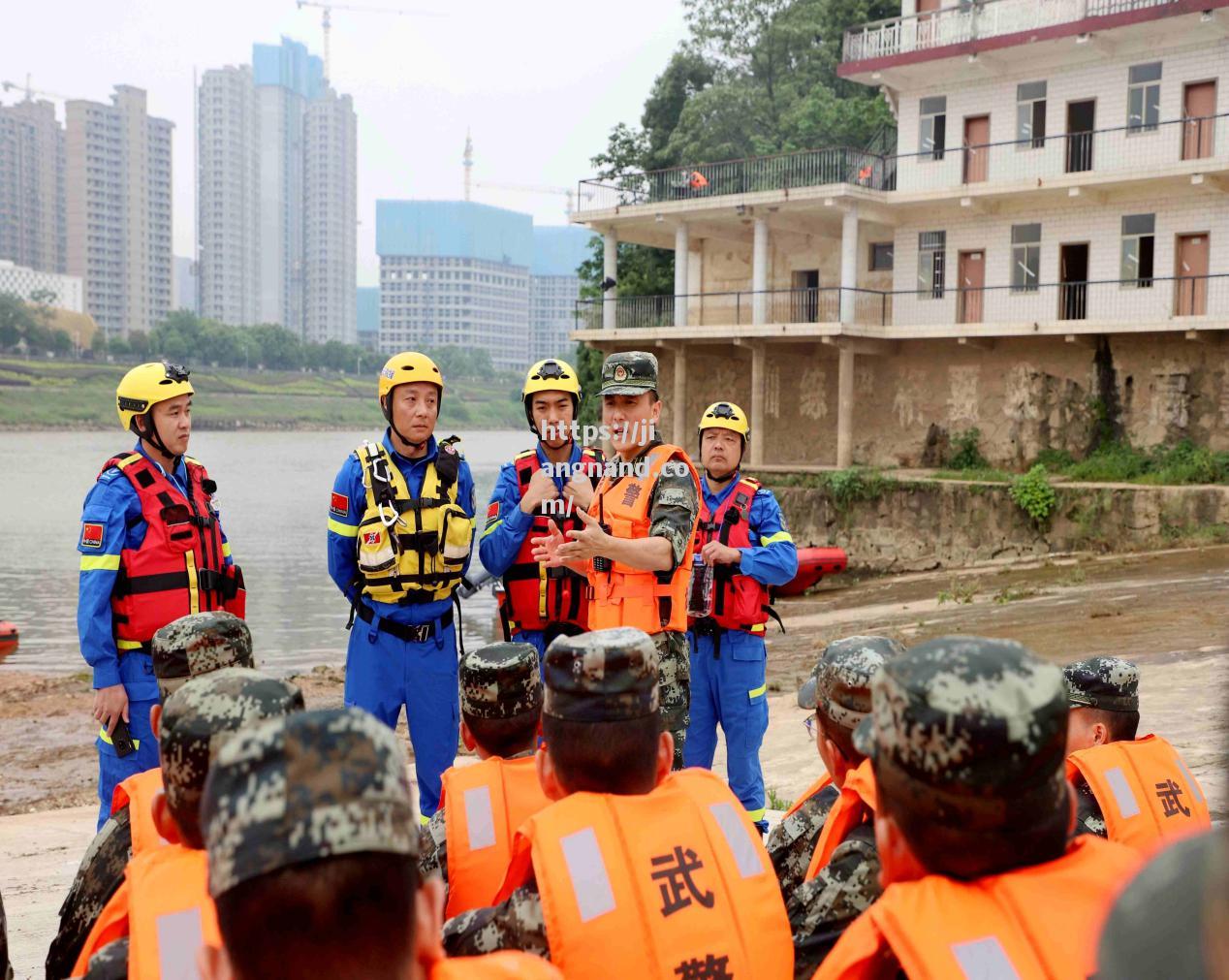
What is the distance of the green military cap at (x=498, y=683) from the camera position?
331 centimetres

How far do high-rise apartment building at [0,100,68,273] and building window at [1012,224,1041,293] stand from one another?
120m

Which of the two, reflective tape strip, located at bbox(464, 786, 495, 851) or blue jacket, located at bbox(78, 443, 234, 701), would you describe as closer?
reflective tape strip, located at bbox(464, 786, 495, 851)

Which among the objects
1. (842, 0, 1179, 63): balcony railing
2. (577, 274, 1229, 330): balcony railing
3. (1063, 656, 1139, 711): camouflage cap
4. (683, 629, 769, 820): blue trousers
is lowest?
(683, 629, 769, 820): blue trousers

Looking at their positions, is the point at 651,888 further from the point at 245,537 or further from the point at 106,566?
the point at 245,537

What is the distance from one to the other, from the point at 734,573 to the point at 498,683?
264 cm

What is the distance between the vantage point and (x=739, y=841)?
2449 millimetres

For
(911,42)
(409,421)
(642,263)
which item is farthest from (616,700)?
(642,263)

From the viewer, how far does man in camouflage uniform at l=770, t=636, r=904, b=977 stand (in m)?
2.52

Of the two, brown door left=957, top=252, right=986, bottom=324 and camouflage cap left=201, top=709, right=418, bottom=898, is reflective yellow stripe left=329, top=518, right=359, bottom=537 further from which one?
brown door left=957, top=252, right=986, bottom=324

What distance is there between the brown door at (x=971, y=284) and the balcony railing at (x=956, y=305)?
0.08 feet

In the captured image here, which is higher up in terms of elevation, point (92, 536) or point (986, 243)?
point (986, 243)

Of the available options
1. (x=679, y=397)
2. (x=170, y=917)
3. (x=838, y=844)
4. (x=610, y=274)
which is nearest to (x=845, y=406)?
(x=679, y=397)

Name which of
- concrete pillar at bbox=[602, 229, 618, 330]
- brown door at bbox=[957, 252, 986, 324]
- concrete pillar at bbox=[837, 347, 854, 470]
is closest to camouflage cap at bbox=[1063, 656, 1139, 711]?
concrete pillar at bbox=[837, 347, 854, 470]

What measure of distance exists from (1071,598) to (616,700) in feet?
47.3
